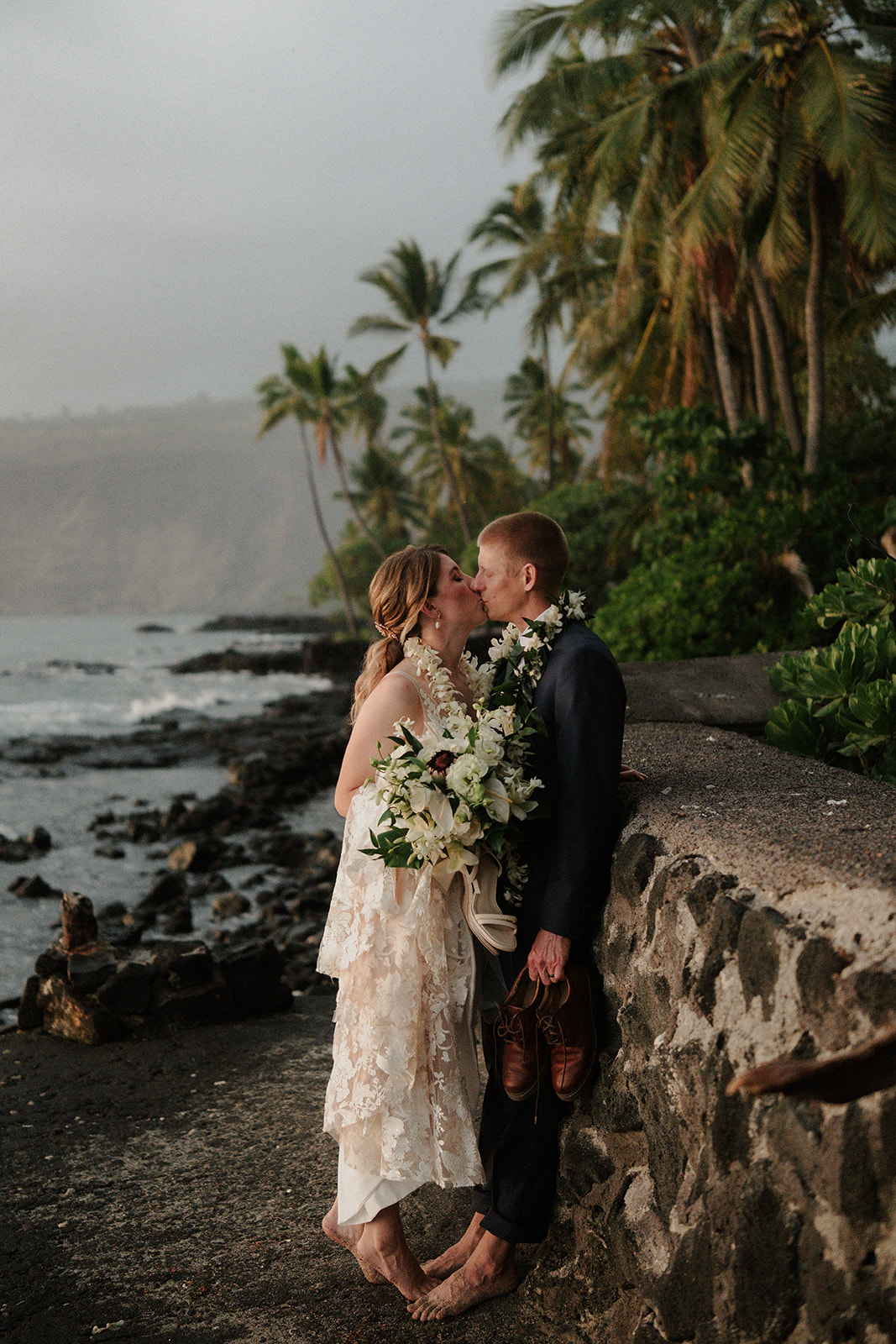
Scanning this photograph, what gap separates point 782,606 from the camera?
11.6m

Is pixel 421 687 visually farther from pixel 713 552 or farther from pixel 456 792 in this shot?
pixel 713 552

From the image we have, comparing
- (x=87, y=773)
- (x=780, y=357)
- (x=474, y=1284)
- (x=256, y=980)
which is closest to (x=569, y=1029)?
(x=474, y=1284)

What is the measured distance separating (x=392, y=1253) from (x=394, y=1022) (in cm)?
70

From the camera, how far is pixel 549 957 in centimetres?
268

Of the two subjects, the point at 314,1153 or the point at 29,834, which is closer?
the point at 314,1153

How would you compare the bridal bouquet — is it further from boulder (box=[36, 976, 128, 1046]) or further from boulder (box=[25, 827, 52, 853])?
boulder (box=[25, 827, 52, 853])

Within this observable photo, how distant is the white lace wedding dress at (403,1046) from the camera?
9.45 ft

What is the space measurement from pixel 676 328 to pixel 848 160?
4.66 metres

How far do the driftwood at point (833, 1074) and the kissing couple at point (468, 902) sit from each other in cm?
90

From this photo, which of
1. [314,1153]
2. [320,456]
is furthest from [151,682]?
[314,1153]

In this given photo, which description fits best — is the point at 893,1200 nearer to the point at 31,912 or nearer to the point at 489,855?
the point at 489,855

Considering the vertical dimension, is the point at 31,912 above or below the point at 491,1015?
below

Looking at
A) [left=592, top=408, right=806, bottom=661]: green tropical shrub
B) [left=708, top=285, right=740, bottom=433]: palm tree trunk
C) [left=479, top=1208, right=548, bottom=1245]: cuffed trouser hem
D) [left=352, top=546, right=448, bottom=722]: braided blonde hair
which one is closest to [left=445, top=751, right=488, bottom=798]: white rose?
[left=352, top=546, right=448, bottom=722]: braided blonde hair

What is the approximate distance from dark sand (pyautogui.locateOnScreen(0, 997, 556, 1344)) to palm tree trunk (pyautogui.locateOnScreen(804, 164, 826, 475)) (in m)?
11.4
